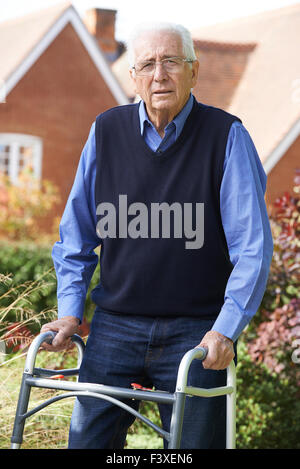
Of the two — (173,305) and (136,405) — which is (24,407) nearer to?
(136,405)

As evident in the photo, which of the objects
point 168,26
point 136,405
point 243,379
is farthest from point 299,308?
point 168,26

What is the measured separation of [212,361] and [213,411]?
0.29 metres

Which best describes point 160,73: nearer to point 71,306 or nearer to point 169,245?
point 169,245

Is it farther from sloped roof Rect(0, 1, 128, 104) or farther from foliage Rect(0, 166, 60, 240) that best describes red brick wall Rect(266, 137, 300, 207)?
foliage Rect(0, 166, 60, 240)

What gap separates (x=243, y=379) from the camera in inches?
237

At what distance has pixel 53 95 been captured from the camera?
18750 millimetres

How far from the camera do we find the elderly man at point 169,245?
2713mm

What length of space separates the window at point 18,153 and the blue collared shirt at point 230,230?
51.1 feet

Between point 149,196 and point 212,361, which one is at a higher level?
point 149,196

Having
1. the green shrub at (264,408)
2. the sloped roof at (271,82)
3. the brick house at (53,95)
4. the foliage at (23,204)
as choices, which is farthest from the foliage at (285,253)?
the sloped roof at (271,82)

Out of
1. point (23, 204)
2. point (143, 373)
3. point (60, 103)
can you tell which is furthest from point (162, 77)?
point (60, 103)

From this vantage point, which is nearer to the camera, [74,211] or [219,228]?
[219,228]
